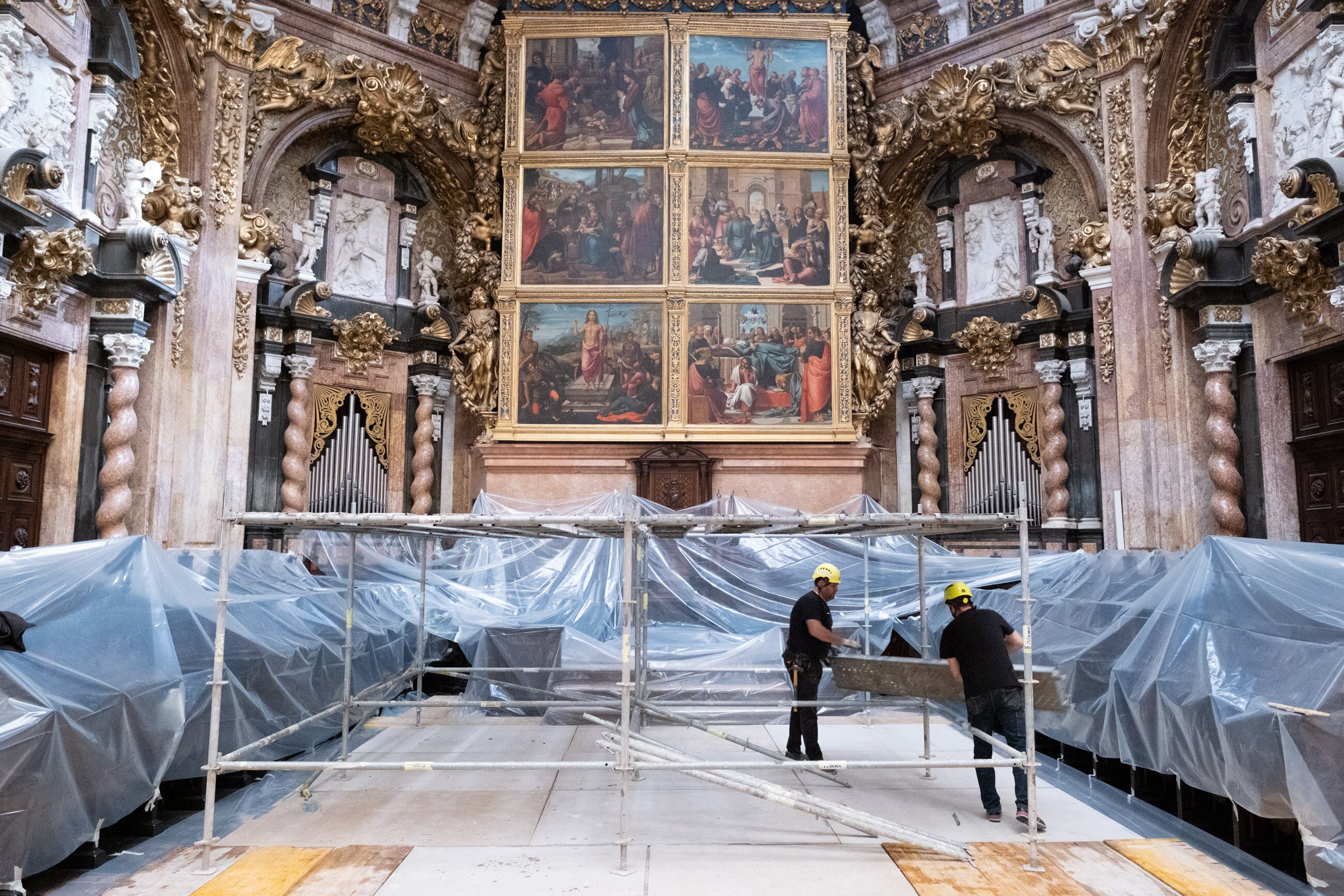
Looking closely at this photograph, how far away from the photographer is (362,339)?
49.5 feet

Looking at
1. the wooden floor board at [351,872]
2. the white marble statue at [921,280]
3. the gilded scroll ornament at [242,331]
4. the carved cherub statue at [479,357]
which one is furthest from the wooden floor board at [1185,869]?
the gilded scroll ornament at [242,331]

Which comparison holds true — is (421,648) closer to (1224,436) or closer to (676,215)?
(676,215)

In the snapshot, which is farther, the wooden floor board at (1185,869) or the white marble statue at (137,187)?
the white marble statue at (137,187)

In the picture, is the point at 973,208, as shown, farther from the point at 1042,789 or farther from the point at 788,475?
the point at 1042,789

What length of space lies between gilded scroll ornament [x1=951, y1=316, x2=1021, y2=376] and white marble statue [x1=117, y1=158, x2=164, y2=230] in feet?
38.3

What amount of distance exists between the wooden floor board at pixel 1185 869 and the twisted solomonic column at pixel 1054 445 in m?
8.73

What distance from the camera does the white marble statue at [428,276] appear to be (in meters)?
16.0

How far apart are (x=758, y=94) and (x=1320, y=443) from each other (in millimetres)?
9858

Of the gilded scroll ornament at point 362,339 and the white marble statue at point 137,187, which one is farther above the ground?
the white marble statue at point 137,187

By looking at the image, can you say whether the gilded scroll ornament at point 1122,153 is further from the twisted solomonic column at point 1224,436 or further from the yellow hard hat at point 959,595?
the yellow hard hat at point 959,595

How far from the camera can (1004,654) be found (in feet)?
19.6

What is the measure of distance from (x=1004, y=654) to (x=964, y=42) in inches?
488


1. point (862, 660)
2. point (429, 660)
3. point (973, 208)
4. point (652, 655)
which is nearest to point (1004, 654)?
point (862, 660)

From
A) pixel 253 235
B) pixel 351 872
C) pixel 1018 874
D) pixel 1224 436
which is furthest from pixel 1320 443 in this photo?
pixel 253 235
